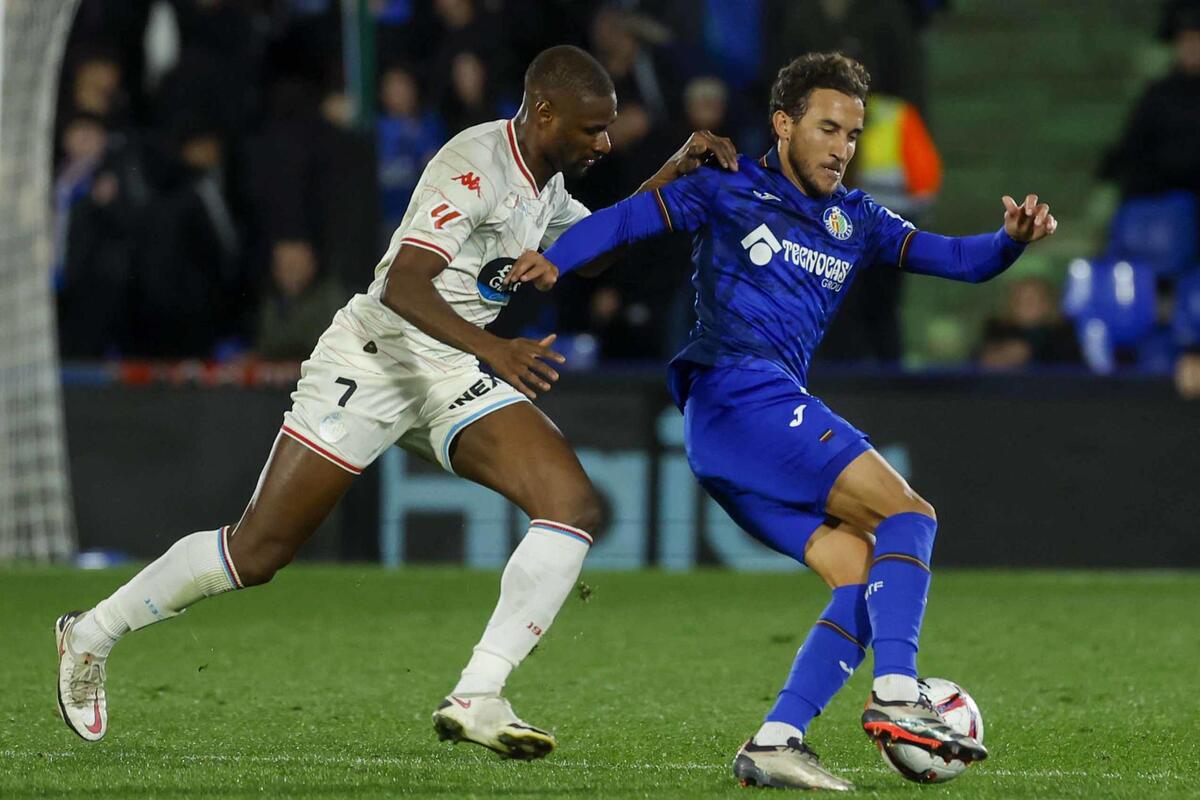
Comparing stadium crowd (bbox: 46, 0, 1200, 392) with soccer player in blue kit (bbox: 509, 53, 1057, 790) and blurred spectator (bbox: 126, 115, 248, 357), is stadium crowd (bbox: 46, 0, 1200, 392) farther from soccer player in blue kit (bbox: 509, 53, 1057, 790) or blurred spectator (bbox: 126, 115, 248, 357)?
soccer player in blue kit (bbox: 509, 53, 1057, 790)

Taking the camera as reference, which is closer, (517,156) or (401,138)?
(517,156)

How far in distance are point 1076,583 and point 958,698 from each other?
19.1 feet

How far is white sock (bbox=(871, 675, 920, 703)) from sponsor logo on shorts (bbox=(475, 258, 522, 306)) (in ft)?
4.92

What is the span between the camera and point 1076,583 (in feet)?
34.2

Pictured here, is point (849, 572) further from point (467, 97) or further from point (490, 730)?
point (467, 97)

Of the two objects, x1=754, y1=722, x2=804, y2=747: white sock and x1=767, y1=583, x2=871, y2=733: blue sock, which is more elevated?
x1=767, y1=583, x2=871, y2=733: blue sock

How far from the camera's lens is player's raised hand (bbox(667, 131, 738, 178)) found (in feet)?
16.8

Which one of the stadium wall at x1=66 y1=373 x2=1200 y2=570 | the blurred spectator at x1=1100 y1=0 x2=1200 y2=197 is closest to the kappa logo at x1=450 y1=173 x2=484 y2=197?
the stadium wall at x1=66 y1=373 x2=1200 y2=570

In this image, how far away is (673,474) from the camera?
10.9m

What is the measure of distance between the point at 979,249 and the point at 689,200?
0.76 metres

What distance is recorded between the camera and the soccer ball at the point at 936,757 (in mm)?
4672

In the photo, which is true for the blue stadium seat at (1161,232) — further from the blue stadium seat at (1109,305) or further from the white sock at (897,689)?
the white sock at (897,689)

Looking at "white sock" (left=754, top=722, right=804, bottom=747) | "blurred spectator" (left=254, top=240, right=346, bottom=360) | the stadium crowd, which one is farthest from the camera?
the stadium crowd

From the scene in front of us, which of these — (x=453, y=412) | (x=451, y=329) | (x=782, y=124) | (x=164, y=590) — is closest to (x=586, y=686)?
(x=453, y=412)
